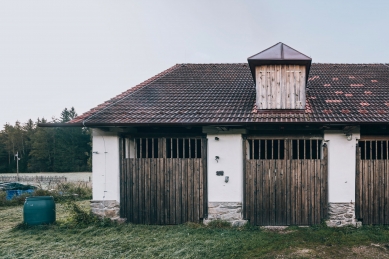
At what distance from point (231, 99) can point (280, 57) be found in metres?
1.91

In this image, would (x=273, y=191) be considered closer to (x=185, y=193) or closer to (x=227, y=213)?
(x=227, y=213)

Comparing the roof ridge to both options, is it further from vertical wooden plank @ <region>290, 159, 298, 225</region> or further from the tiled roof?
vertical wooden plank @ <region>290, 159, 298, 225</region>

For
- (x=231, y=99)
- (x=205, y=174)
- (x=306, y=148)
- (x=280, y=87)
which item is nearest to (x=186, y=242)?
(x=205, y=174)

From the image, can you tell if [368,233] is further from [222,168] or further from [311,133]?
[222,168]

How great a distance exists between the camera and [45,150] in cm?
4147

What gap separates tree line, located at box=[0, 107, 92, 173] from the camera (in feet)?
135

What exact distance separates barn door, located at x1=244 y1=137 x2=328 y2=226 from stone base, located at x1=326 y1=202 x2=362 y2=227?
0.23 metres

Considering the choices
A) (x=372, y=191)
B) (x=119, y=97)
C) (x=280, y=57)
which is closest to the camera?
(x=372, y=191)

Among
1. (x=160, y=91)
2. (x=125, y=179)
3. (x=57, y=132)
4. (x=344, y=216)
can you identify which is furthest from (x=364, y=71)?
(x=57, y=132)

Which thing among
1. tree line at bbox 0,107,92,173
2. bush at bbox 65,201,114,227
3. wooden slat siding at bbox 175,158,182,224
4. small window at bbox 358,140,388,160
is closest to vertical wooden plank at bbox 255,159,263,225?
wooden slat siding at bbox 175,158,182,224

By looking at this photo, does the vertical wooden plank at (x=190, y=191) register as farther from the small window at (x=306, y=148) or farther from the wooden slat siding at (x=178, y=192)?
the small window at (x=306, y=148)

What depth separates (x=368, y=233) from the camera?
5.82 meters

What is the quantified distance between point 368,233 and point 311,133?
274cm

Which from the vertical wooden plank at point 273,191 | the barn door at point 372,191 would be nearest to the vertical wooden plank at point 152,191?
the vertical wooden plank at point 273,191
